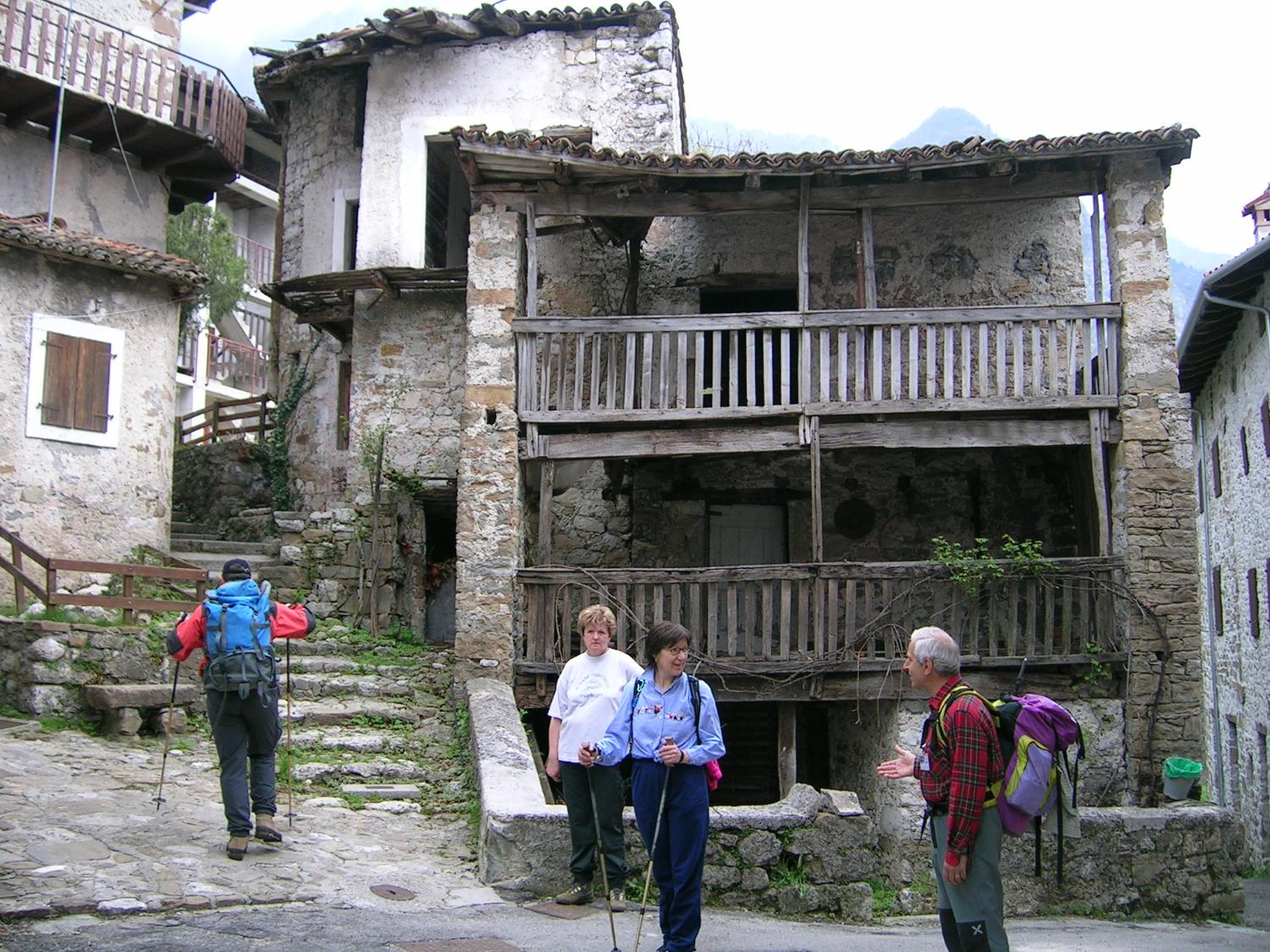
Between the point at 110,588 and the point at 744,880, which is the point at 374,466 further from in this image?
the point at 744,880

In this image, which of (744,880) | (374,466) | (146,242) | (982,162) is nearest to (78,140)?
(146,242)

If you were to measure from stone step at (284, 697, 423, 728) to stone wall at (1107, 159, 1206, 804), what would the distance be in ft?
21.6

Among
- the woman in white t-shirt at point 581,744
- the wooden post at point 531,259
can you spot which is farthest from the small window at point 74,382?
the woman in white t-shirt at point 581,744

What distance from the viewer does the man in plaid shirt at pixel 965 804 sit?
4641 mm

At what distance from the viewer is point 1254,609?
679 inches

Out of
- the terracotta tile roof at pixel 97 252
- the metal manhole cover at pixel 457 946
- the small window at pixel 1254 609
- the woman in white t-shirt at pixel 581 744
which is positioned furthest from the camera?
the small window at pixel 1254 609

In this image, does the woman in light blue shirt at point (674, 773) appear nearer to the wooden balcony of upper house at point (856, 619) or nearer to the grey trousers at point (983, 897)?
the grey trousers at point (983, 897)

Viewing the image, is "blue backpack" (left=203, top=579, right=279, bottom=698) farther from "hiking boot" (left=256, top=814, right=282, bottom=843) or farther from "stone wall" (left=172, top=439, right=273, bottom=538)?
"stone wall" (left=172, top=439, right=273, bottom=538)

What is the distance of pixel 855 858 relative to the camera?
7035 millimetres

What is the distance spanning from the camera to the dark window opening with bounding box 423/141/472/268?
16.4 meters

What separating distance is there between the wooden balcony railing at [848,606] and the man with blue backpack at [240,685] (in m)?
4.83

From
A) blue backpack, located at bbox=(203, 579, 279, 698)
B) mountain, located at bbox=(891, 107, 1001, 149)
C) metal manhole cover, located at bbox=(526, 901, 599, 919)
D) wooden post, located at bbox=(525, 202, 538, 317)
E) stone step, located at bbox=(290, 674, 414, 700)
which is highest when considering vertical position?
mountain, located at bbox=(891, 107, 1001, 149)

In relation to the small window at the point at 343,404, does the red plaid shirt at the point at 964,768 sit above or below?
below

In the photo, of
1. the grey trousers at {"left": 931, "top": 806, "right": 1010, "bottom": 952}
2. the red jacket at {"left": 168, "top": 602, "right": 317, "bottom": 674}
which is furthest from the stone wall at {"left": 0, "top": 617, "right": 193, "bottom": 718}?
the grey trousers at {"left": 931, "top": 806, "right": 1010, "bottom": 952}
